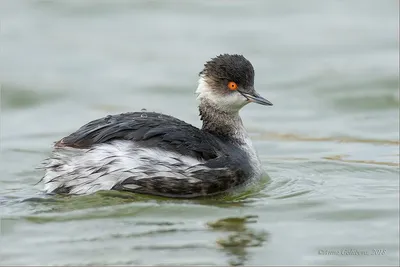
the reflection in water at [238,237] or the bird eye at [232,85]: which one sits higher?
the bird eye at [232,85]

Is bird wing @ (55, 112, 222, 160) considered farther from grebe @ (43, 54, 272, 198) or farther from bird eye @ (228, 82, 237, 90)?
bird eye @ (228, 82, 237, 90)

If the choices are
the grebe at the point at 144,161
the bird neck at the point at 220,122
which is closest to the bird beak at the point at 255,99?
the bird neck at the point at 220,122

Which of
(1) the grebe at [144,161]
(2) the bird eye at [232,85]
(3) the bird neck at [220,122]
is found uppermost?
(2) the bird eye at [232,85]

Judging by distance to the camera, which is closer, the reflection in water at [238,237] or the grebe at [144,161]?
the reflection in water at [238,237]

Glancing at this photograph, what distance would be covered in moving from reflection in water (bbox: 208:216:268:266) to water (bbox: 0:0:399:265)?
0.07 feet

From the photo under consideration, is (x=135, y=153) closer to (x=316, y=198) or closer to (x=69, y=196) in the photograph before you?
(x=69, y=196)

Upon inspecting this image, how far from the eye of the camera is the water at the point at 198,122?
753cm

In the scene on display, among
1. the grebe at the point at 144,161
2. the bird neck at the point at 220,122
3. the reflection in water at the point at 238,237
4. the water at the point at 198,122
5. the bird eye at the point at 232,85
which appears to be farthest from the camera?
the bird neck at the point at 220,122

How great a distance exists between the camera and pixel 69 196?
846cm

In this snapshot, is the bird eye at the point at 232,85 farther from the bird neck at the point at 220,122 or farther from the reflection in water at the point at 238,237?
the reflection in water at the point at 238,237

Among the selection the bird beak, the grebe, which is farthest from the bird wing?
the bird beak

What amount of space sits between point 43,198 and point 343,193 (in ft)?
8.28

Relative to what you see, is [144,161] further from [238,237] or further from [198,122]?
[198,122]

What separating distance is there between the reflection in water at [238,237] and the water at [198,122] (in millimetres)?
21
